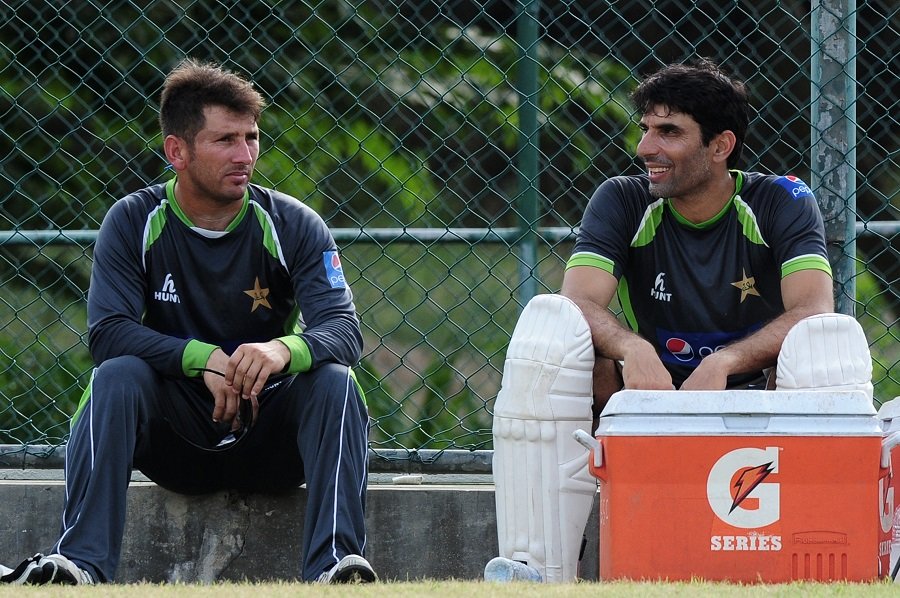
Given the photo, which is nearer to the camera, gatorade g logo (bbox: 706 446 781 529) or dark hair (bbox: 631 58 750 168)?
gatorade g logo (bbox: 706 446 781 529)

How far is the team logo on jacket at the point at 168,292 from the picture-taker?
349 centimetres

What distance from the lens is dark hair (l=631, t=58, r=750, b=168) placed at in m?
3.49

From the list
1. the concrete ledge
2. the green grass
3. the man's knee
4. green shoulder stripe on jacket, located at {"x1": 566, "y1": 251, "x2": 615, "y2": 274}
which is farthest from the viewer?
the concrete ledge

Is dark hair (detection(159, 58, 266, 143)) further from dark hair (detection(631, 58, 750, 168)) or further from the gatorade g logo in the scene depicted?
the gatorade g logo

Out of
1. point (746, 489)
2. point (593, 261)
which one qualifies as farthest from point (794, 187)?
point (746, 489)

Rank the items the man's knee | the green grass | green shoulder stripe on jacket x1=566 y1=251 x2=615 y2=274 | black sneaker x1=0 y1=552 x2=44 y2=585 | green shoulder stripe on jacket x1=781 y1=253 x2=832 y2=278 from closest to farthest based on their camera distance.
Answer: the green grass
black sneaker x1=0 y1=552 x2=44 y2=585
the man's knee
green shoulder stripe on jacket x1=781 y1=253 x2=832 y2=278
green shoulder stripe on jacket x1=566 y1=251 x2=615 y2=274

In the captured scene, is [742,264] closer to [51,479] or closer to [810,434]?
[810,434]

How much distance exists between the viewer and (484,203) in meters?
5.46

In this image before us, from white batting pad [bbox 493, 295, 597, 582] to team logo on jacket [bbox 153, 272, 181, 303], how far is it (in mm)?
985

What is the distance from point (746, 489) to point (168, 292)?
1.64 m

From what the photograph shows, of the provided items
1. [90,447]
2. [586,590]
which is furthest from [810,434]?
[90,447]

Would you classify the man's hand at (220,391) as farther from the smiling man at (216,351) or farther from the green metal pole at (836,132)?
the green metal pole at (836,132)

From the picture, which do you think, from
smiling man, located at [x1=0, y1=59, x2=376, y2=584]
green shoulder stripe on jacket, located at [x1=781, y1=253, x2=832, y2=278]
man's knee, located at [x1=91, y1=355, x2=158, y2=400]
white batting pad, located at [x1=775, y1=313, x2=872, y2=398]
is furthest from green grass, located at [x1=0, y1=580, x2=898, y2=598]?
green shoulder stripe on jacket, located at [x1=781, y1=253, x2=832, y2=278]

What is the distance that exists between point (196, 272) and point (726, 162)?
146 cm
